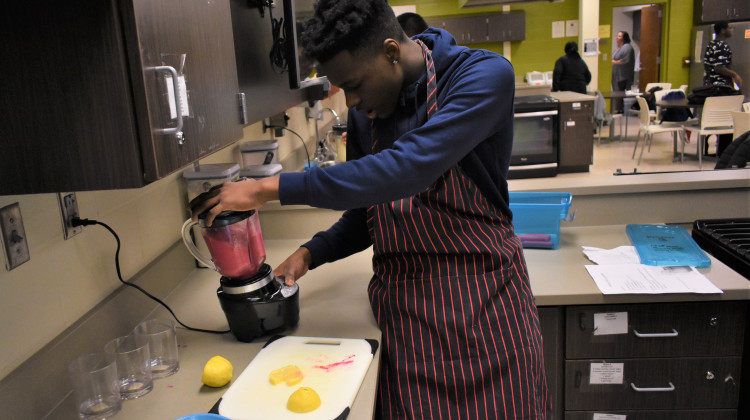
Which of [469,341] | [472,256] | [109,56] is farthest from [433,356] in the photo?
[109,56]

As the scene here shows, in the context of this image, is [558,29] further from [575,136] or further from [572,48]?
[575,136]

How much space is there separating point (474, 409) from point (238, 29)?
108cm

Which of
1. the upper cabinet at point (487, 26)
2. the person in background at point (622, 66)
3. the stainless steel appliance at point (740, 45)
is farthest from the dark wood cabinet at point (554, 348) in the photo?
the stainless steel appliance at point (740, 45)

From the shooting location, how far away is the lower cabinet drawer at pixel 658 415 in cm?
179

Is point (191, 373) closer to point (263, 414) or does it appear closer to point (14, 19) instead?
point (263, 414)

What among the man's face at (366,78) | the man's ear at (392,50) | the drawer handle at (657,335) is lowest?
the drawer handle at (657,335)

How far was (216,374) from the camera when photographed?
3.87ft

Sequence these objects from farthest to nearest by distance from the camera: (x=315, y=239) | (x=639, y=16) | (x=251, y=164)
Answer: (x=639, y=16) < (x=251, y=164) < (x=315, y=239)

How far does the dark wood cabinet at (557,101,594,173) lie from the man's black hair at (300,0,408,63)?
4.71m

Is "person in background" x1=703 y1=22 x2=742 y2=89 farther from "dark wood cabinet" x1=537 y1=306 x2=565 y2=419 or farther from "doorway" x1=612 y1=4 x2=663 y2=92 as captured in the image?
"dark wood cabinet" x1=537 y1=306 x2=565 y2=419

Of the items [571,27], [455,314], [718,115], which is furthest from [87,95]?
[571,27]

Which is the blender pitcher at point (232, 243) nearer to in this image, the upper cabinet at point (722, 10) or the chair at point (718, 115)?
the chair at point (718, 115)

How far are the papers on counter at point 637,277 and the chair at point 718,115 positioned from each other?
527 centimetres

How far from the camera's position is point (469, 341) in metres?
1.26
